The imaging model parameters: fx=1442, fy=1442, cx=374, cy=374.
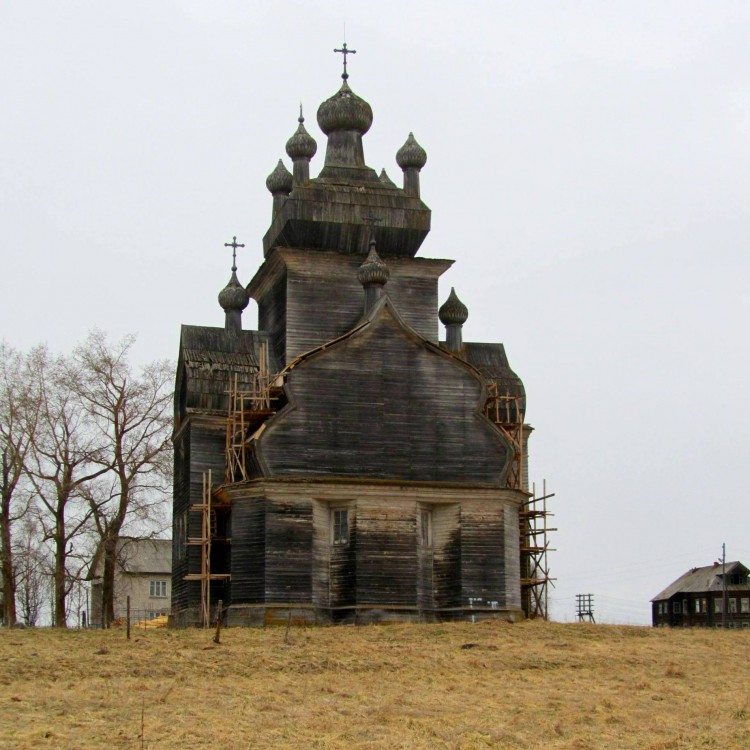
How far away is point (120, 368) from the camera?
53062mm

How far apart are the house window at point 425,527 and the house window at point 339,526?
7.31ft

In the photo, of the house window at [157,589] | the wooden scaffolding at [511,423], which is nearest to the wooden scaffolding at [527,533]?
the wooden scaffolding at [511,423]

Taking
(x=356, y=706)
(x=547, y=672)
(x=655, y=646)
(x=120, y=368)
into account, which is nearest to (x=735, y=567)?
(x=120, y=368)

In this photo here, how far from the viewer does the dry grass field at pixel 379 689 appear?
2294 centimetres

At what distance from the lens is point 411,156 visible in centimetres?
5069

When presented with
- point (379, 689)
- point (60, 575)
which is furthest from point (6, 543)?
point (379, 689)

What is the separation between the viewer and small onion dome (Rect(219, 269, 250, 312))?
51.6 metres

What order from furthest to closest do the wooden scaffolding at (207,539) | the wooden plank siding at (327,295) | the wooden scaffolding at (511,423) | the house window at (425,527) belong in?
the wooden plank siding at (327,295) → the wooden scaffolding at (511,423) → the wooden scaffolding at (207,539) → the house window at (425,527)

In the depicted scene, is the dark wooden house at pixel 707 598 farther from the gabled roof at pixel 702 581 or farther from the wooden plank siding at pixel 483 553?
the wooden plank siding at pixel 483 553

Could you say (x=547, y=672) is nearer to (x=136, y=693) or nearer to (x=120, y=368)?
(x=136, y=693)

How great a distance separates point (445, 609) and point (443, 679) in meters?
12.3

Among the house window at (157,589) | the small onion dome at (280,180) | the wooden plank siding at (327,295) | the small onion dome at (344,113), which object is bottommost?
the house window at (157,589)

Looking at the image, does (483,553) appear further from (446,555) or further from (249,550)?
(249,550)

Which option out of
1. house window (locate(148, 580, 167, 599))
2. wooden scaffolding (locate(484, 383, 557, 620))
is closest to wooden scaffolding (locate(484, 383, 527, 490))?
wooden scaffolding (locate(484, 383, 557, 620))
